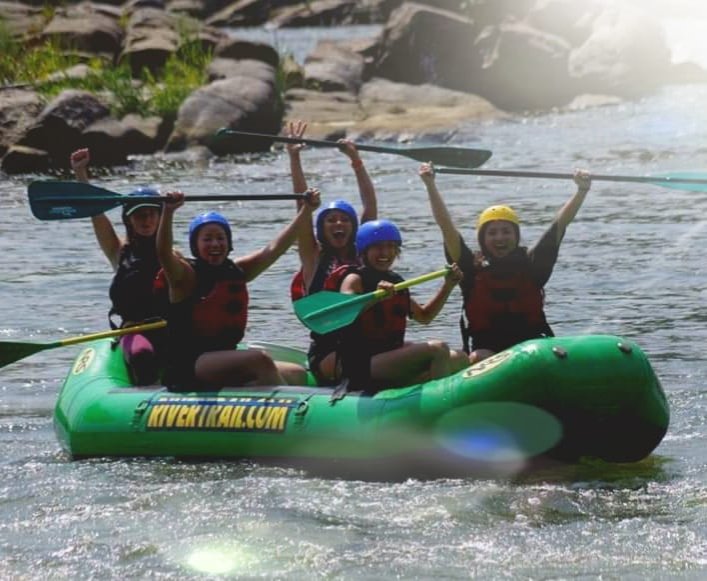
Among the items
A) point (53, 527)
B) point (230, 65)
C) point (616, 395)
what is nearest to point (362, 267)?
point (616, 395)

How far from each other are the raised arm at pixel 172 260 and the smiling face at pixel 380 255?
82 centimetres

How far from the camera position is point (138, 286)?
25.5 feet

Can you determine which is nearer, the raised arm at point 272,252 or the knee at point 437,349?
the knee at point 437,349

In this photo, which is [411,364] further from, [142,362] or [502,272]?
[142,362]

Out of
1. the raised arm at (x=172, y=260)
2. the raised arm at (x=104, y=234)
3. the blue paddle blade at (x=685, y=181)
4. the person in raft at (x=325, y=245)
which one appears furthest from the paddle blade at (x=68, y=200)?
the blue paddle blade at (x=685, y=181)

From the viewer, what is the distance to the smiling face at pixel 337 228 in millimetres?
7363

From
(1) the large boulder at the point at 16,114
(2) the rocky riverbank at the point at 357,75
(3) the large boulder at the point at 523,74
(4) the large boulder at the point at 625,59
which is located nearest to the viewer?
(1) the large boulder at the point at 16,114

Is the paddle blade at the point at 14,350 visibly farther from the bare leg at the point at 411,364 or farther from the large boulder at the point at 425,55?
the large boulder at the point at 425,55

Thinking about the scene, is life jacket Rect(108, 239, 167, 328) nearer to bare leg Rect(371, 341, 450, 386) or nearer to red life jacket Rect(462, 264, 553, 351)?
bare leg Rect(371, 341, 450, 386)

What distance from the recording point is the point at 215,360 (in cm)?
714

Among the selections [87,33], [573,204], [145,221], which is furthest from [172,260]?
[87,33]

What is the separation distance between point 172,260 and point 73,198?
3.77 feet

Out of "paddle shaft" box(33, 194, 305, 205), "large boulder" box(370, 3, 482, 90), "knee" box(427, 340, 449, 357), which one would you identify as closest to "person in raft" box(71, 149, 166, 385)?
"paddle shaft" box(33, 194, 305, 205)

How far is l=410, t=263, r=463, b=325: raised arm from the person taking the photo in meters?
7.10
